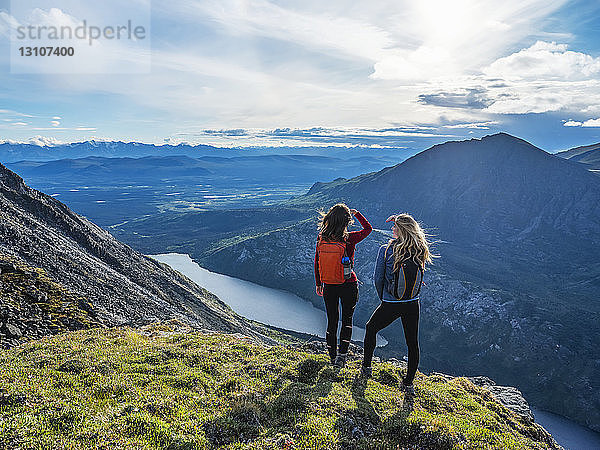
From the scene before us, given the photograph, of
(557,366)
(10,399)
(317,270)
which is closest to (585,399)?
(557,366)

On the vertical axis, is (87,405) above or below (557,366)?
above

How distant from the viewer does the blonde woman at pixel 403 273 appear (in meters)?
12.6

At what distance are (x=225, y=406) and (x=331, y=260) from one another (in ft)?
20.5

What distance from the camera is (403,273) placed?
1268 cm

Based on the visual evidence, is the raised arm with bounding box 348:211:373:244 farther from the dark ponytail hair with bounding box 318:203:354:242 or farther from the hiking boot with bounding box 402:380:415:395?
the hiking boot with bounding box 402:380:415:395

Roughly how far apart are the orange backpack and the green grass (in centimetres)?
415

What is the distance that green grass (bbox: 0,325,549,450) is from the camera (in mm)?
10234

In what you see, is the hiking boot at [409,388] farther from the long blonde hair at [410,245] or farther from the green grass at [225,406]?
the long blonde hair at [410,245]

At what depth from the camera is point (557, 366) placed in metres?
127

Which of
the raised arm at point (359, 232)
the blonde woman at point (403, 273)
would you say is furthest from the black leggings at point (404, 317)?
the raised arm at point (359, 232)

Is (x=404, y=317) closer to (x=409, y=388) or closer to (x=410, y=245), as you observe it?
(x=410, y=245)

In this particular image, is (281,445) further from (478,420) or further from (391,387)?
(478,420)

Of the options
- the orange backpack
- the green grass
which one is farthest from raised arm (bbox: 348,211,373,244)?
the green grass

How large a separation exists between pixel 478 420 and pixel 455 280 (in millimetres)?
183822
